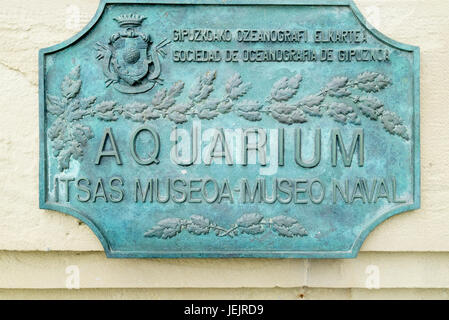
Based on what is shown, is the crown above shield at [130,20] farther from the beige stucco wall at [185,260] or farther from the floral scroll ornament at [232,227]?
the floral scroll ornament at [232,227]

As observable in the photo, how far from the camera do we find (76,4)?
2129 millimetres

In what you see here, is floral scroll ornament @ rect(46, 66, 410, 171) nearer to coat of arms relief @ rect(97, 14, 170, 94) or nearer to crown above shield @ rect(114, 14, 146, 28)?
coat of arms relief @ rect(97, 14, 170, 94)

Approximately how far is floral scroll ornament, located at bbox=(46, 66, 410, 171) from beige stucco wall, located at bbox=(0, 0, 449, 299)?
0.17 meters

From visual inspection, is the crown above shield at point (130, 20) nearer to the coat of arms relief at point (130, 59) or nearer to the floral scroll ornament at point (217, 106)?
the coat of arms relief at point (130, 59)

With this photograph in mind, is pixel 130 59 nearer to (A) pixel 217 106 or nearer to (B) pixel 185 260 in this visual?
(A) pixel 217 106

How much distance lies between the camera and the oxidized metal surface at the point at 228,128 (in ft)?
6.82

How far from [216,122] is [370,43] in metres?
0.78

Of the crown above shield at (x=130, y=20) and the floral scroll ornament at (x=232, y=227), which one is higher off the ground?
the crown above shield at (x=130, y=20)

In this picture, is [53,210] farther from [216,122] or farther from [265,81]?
[265,81]

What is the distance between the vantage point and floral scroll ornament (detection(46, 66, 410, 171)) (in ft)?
6.81

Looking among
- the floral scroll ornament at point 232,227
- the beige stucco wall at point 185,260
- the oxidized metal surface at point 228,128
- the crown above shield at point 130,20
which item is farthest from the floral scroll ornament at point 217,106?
the floral scroll ornament at point 232,227

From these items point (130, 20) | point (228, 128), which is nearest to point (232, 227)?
point (228, 128)

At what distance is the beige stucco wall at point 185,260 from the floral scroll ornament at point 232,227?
0.19m

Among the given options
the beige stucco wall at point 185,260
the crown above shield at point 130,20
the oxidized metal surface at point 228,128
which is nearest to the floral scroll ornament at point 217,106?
the oxidized metal surface at point 228,128
